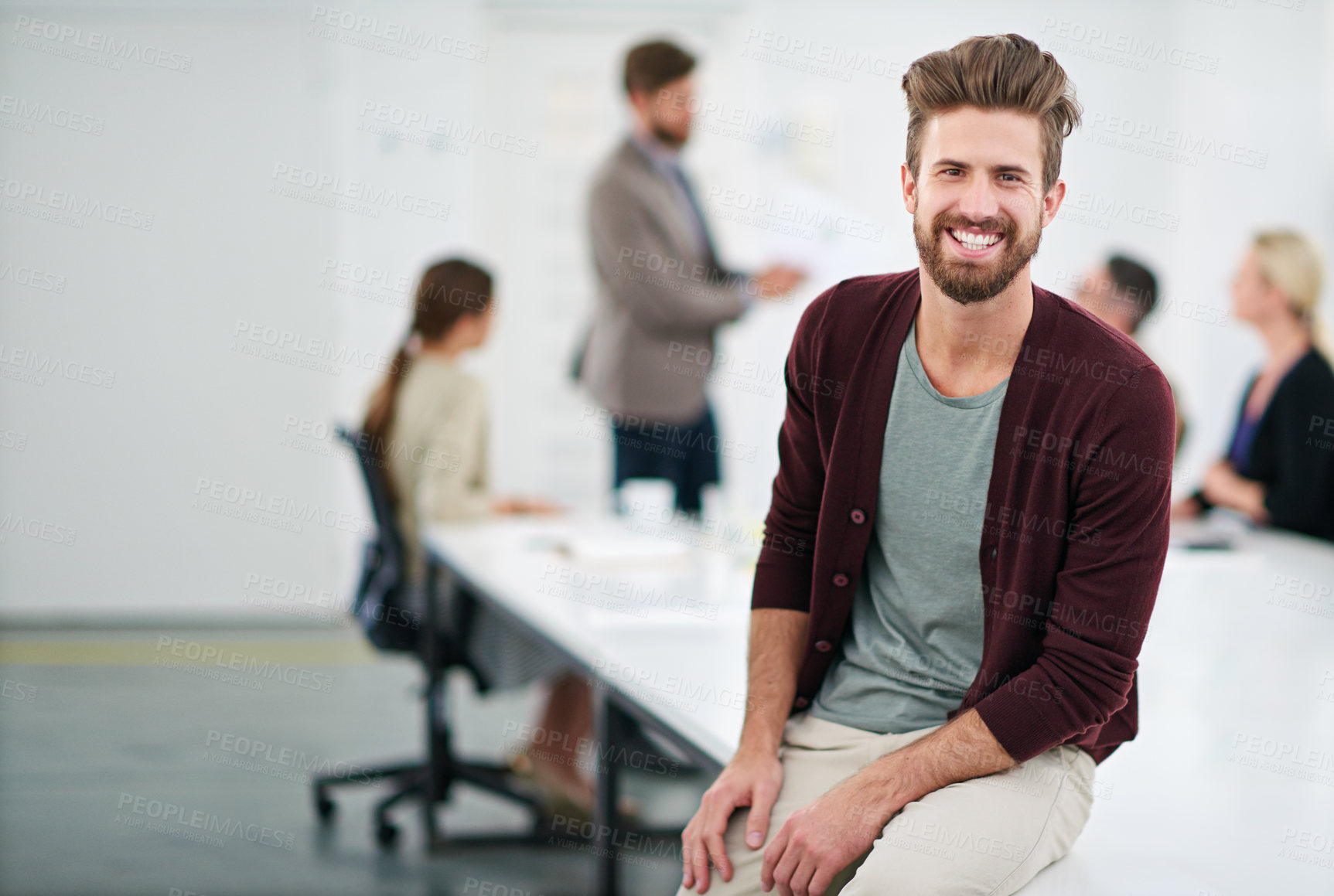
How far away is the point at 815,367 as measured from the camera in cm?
140

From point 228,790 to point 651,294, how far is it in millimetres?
1692

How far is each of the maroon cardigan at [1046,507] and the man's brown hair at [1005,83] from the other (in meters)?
0.18

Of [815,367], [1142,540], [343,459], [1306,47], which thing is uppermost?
[1306,47]

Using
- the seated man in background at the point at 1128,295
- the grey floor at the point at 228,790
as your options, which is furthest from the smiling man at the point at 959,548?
the seated man in background at the point at 1128,295

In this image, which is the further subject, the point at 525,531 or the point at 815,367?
the point at 525,531

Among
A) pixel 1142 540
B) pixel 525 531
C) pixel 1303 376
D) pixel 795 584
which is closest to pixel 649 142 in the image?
pixel 525 531

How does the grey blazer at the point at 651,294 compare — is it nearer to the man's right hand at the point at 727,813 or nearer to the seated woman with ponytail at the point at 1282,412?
the seated woman with ponytail at the point at 1282,412

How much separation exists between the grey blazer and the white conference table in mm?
374

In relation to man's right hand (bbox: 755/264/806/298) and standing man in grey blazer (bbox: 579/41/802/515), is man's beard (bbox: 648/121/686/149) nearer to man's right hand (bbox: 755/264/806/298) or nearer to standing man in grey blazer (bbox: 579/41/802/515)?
standing man in grey blazer (bbox: 579/41/802/515)

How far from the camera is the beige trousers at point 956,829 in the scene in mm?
1148

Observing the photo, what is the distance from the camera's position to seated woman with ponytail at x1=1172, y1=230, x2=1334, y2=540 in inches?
114

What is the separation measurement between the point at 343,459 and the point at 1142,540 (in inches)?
164

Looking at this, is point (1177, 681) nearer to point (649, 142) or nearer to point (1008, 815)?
point (1008, 815)

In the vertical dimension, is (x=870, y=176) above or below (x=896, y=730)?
above
